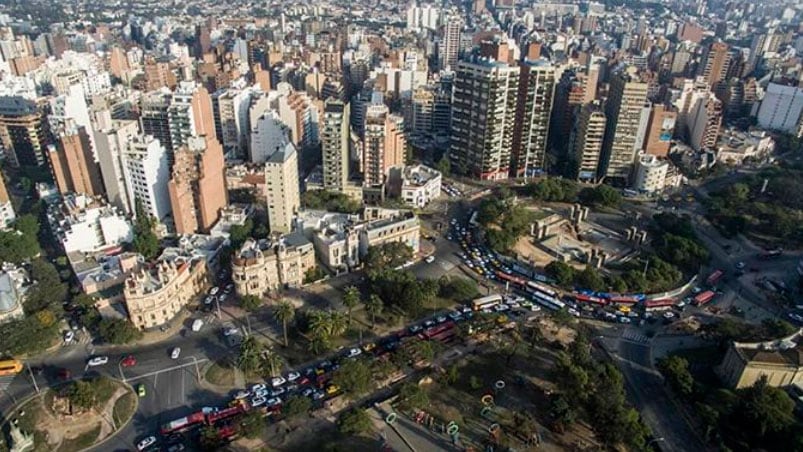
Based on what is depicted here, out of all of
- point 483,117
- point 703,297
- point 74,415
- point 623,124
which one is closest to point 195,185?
point 74,415

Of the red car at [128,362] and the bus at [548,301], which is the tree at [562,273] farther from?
the red car at [128,362]

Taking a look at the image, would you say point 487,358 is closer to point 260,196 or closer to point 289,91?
point 260,196

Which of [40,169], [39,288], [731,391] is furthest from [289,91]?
[731,391]

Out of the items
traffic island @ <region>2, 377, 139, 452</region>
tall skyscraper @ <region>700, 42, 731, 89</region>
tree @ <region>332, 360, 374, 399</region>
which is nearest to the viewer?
traffic island @ <region>2, 377, 139, 452</region>

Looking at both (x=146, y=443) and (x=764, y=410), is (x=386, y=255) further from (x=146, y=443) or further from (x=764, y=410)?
(x=764, y=410)

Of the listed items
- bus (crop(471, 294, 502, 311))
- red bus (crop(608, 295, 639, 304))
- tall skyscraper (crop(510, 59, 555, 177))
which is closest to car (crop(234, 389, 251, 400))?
bus (crop(471, 294, 502, 311))

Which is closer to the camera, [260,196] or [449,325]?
[449,325]

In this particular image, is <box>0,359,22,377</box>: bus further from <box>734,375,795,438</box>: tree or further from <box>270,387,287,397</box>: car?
<box>734,375,795,438</box>: tree

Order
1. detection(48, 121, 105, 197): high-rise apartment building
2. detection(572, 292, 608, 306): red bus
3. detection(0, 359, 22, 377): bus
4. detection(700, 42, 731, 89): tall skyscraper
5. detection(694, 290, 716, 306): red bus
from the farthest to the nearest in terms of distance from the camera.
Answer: detection(700, 42, 731, 89): tall skyscraper → detection(48, 121, 105, 197): high-rise apartment building → detection(694, 290, 716, 306): red bus → detection(572, 292, 608, 306): red bus → detection(0, 359, 22, 377): bus
